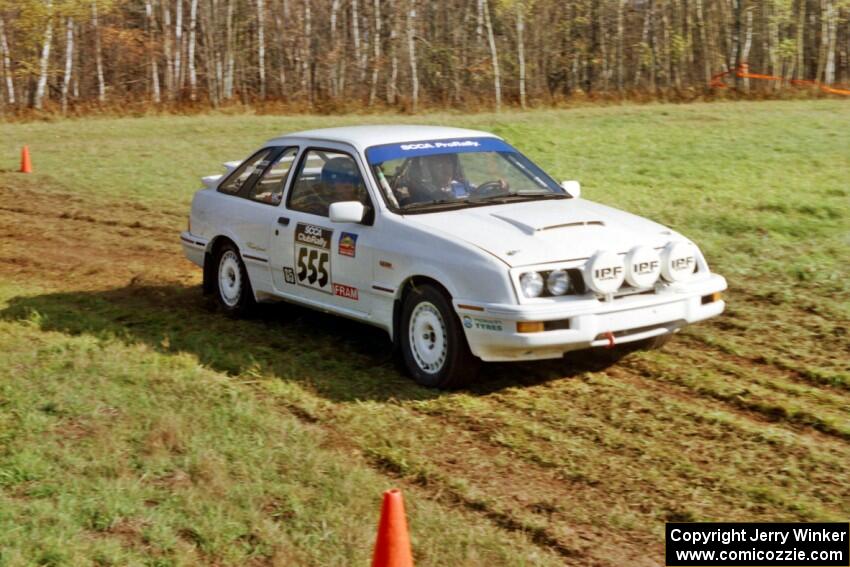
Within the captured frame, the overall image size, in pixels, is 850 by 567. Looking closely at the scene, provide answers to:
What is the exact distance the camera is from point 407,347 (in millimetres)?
7402

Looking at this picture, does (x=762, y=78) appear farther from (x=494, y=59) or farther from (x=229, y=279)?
(x=229, y=279)

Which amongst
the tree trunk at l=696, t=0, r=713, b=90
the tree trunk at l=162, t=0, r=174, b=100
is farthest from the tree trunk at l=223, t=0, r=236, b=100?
the tree trunk at l=696, t=0, r=713, b=90

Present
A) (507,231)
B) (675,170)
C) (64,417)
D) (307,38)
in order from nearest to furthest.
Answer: (64,417), (507,231), (675,170), (307,38)

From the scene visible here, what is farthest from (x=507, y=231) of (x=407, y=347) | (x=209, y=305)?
(x=209, y=305)

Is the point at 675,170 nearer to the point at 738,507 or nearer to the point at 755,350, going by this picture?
the point at 755,350

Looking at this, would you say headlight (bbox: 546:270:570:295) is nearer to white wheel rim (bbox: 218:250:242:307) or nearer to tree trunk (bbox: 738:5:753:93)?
white wheel rim (bbox: 218:250:242:307)

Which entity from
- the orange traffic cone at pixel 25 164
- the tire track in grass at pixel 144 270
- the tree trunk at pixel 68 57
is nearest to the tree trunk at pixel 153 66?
the tree trunk at pixel 68 57

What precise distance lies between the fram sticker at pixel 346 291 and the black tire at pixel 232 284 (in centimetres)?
130

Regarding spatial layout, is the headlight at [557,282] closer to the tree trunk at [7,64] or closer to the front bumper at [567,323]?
the front bumper at [567,323]

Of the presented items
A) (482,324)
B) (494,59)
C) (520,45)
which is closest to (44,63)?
(494,59)

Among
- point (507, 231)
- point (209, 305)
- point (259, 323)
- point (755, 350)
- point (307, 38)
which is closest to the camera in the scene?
point (507, 231)

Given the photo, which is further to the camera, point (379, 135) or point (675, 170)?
point (675, 170)

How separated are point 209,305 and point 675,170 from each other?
8370mm

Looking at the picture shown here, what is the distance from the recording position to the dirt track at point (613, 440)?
5.26 metres
